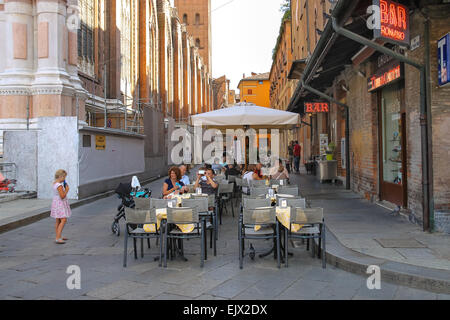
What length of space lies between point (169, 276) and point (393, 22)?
5380mm

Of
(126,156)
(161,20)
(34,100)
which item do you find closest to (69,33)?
(34,100)

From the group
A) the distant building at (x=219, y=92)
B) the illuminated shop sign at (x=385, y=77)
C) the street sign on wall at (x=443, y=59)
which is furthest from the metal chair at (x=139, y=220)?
the distant building at (x=219, y=92)

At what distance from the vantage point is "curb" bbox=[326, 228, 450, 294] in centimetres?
452

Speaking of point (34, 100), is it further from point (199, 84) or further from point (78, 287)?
point (199, 84)

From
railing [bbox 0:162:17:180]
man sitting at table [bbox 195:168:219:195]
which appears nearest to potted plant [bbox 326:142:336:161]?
man sitting at table [bbox 195:168:219:195]

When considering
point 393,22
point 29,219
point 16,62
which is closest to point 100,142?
point 16,62

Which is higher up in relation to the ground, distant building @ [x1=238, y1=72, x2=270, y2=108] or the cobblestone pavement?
distant building @ [x1=238, y1=72, x2=270, y2=108]

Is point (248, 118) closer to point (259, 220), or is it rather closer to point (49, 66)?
point (259, 220)

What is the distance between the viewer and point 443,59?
6.58m

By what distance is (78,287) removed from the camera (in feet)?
15.6

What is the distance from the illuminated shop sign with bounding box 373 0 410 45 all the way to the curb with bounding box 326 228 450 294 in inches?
138

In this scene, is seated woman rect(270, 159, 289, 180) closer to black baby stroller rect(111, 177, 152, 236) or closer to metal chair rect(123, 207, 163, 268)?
black baby stroller rect(111, 177, 152, 236)

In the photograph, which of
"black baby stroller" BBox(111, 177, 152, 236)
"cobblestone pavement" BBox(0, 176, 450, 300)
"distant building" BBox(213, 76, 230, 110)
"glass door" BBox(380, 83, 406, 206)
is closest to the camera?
"cobblestone pavement" BBox(0, 176, 450, 300)
